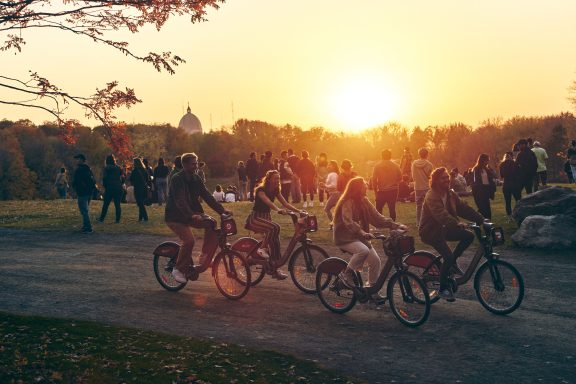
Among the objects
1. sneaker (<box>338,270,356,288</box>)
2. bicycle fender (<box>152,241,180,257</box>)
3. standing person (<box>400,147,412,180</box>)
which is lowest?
sneaker (<box>338,270,356,288</box>)

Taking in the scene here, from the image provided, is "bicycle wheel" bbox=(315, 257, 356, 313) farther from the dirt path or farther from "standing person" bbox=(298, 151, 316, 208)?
"standing person" bbox=(298, 151, 316, 208)

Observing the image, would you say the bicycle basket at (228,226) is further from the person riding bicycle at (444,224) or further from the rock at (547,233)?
the rock at (547,233)

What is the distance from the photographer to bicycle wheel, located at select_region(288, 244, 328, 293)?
10227 millimetres

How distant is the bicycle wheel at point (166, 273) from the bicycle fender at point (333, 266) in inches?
96.9

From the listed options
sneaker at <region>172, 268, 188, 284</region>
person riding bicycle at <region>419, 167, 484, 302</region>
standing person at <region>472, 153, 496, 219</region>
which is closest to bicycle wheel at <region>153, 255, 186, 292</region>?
sneaker at <region>172, 268, 188, 284</region>

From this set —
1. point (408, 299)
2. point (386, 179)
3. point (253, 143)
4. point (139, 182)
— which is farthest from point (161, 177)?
point (253, 143)

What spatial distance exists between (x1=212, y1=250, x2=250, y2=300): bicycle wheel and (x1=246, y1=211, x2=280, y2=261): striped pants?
0.63 meters

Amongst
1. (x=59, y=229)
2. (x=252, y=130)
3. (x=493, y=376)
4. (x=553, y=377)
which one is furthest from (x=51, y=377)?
(x=252, y=130)

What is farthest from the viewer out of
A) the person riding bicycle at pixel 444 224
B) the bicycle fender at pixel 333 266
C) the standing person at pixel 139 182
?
the standing person at pixel 139 182

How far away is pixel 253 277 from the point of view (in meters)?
11.0

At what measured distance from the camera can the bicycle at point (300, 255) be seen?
33.3 ft

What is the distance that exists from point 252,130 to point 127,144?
94834 mm

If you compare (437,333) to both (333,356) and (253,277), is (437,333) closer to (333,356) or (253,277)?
(333,356)

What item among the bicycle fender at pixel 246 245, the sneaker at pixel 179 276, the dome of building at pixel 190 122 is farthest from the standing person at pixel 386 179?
the dome of building at pixel 190 122
